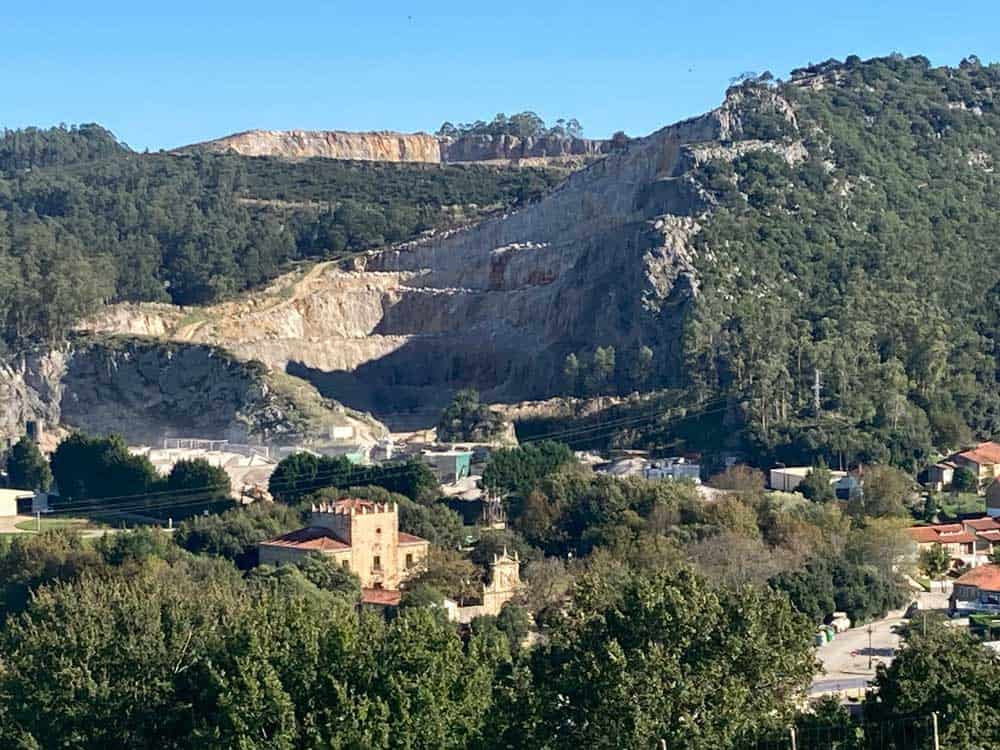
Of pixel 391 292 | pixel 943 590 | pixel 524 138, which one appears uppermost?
pixel 524 138

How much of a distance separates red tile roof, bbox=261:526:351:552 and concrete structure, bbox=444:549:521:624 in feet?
14.4

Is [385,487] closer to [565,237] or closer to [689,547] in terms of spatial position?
[689,547]

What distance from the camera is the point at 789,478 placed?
250ft

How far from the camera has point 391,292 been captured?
108 metres

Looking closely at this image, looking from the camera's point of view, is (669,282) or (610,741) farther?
(669,282)

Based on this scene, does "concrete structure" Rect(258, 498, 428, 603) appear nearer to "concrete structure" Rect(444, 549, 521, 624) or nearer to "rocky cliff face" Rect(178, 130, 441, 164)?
"concrete structure" Rect(444, 549, 521, 624)

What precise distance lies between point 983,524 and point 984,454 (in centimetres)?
981

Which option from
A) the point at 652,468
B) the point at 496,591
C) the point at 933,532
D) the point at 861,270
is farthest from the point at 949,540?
the point at 861,270

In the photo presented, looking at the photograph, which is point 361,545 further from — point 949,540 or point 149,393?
point 149,393

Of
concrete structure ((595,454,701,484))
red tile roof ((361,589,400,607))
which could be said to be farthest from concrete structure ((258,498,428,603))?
concrete structure ((595,454,701,484))

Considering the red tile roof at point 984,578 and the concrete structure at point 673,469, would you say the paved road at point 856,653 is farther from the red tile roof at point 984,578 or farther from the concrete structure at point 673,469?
the concrete structure at point 673,469

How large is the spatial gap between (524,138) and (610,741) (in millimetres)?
118193

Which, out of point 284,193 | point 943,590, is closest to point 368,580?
point 943,590

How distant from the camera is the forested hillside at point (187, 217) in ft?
331
